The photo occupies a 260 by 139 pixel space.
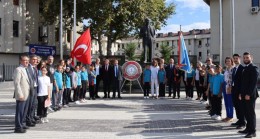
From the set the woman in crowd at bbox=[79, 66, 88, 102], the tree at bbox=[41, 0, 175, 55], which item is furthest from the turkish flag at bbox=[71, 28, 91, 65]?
the tree at bbox=[41, 0, 175, 55]

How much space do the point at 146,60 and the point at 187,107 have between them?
723 cm

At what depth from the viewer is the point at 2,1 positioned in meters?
36.2

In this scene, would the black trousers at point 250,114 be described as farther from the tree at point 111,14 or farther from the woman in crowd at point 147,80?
the tree at point 111,14

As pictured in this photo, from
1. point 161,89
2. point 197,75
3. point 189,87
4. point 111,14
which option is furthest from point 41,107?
point 111,14

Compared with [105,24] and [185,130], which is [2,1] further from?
[185,130]

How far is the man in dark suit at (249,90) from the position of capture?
8.80 meters

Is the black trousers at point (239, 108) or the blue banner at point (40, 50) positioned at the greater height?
the blue banner at point (40, 50)

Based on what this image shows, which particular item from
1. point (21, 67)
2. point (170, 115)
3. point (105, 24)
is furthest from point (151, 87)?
point (105, 24)

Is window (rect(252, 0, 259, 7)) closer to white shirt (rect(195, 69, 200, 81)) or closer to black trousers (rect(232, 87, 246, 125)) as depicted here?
white shirt (rect(195, 69, 200, 81))

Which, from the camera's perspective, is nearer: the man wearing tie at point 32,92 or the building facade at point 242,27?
the man wearing tie at point 32,92

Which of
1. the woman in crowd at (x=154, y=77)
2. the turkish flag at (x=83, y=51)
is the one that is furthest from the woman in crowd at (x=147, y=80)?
the turkish flag at (x=83, y=51)

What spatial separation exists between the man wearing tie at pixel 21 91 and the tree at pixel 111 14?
27828mm

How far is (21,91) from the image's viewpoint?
909cm

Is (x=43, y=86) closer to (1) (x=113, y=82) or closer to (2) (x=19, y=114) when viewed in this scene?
(2) (x=19, y=114)
